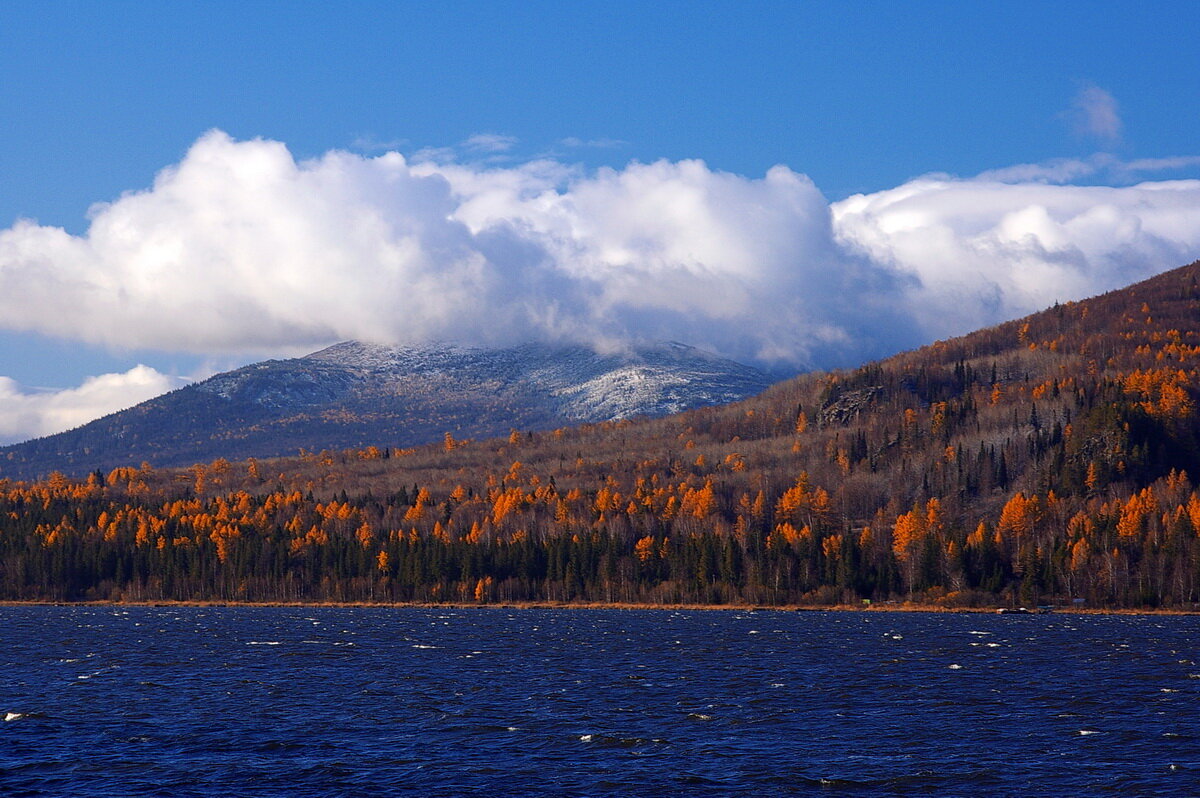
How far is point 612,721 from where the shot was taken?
90500 mm

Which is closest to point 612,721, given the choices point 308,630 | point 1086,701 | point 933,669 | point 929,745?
point 929,745

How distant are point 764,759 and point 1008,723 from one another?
22.7m

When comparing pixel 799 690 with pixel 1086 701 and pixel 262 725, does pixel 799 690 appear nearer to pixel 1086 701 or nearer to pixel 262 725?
pixel 1086 701

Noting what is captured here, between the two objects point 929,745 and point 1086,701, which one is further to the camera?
point 1086,701

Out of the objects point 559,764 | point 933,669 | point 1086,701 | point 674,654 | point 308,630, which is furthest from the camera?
point 308,630

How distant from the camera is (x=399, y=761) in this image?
248 feet

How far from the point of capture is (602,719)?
300 ft

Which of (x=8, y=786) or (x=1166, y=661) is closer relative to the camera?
(x=8, y=786)

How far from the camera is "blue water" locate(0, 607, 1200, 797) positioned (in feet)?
230

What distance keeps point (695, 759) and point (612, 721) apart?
15410 millimetres

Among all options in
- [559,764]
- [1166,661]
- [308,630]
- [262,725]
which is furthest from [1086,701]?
[308,630]

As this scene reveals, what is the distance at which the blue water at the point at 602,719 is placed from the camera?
70062mm

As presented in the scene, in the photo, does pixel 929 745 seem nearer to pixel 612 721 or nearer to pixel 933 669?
pixel 612 721

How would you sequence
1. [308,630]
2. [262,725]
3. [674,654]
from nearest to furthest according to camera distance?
[262,725], [674,654], [308,630]
